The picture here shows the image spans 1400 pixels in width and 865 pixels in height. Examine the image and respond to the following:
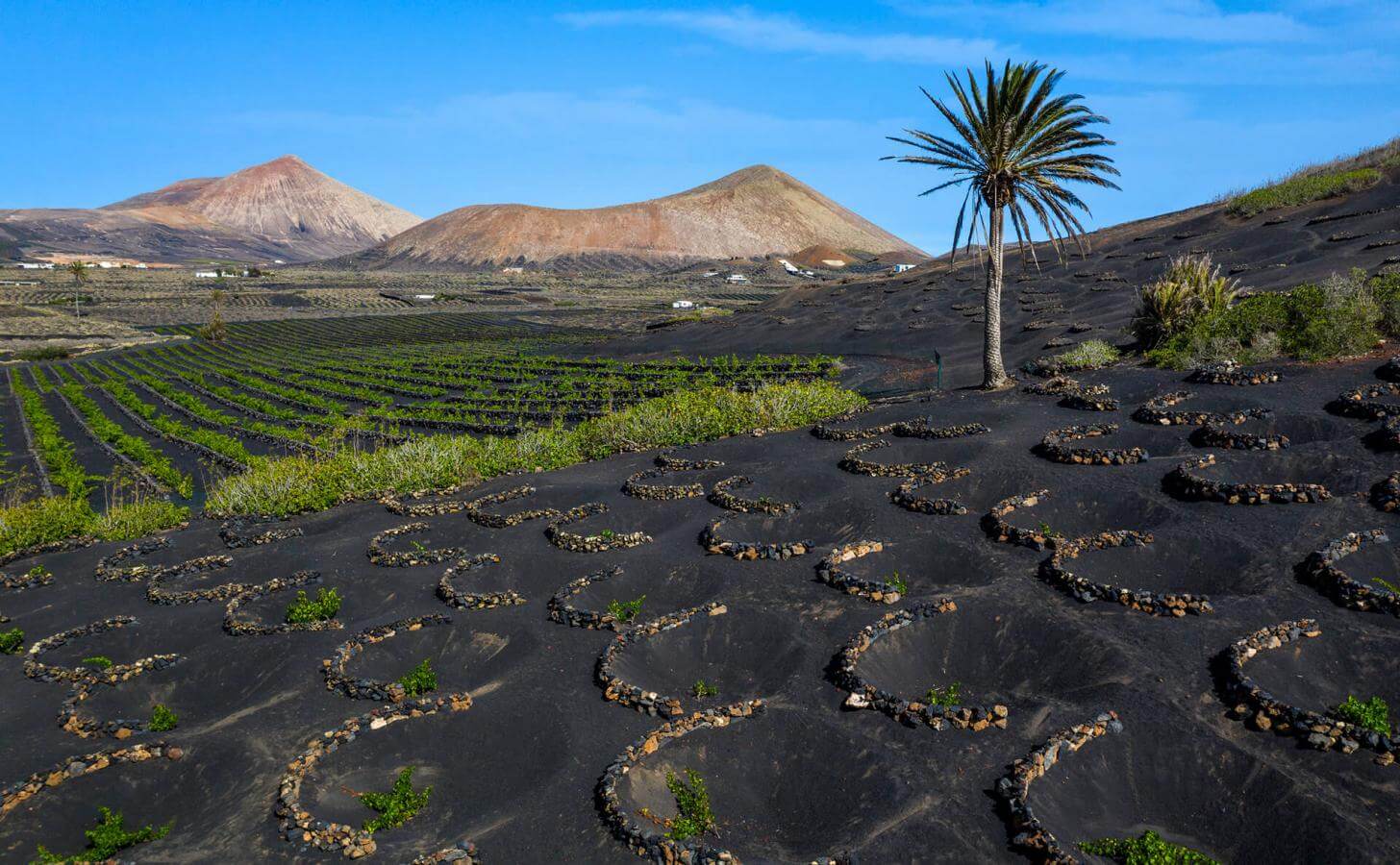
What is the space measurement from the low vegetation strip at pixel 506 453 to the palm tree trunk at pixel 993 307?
4.91 meters

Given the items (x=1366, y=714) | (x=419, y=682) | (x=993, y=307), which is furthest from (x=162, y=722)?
(x=993, y=307)

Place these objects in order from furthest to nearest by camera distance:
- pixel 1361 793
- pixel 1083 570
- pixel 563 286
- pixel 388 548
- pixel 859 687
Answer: pixel 563 286, pixel 388 548, pixel 1083 570, pixel 859 687, pixel 1361 793

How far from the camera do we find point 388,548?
19.4 meters

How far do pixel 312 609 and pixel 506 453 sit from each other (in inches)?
466

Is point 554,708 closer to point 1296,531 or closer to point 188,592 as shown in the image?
point 188,592

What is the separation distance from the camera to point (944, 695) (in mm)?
11992

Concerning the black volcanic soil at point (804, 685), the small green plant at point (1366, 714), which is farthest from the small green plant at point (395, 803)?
the small green plant at point (1366, 714)

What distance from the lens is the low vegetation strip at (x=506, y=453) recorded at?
23.6 meters

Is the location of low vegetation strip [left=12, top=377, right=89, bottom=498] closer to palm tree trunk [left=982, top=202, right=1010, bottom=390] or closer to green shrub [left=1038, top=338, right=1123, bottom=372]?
palm tree trunk [left=982, top=202, right=1010, bottom=390]

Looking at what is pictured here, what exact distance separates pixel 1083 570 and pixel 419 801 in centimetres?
1123

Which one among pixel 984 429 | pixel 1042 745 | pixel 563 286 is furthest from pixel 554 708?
pixel 563 286

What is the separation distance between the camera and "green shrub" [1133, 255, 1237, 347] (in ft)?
98.1

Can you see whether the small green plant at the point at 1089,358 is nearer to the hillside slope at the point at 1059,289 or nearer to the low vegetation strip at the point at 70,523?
the hillside slope at the point at 1059,289

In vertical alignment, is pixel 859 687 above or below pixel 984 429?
below
